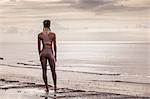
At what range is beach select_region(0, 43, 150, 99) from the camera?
17.9 ft

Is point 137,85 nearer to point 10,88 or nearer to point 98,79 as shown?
point 98,79

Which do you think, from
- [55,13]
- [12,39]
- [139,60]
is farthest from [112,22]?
[139,60]

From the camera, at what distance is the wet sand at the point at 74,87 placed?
5314 millimetres

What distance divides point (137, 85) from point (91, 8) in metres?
1.19

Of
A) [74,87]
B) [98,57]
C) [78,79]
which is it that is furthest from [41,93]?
[98,57]

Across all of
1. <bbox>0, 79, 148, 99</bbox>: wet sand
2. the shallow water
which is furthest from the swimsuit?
the shallow water

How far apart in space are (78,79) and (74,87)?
2.87ft

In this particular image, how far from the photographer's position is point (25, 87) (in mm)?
6000

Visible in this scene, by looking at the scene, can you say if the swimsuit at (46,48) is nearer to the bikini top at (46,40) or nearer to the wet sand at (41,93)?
the bikini top at (46,40)

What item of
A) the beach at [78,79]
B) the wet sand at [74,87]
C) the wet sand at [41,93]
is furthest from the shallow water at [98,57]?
the wet sand at [41,93]

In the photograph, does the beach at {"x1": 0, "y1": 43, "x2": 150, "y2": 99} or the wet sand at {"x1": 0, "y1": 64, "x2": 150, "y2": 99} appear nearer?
the wet sand at {"x1": 0, "y1": 64, "x2": 150, "y2": 99}

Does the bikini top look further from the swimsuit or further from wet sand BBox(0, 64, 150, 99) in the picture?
wet sand BBox(0, 64, 150, 99)

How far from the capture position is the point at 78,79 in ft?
23.1

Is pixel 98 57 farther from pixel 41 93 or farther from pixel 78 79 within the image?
pixel 41 93
